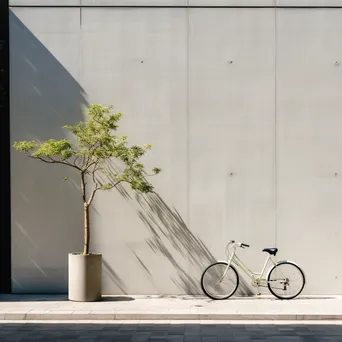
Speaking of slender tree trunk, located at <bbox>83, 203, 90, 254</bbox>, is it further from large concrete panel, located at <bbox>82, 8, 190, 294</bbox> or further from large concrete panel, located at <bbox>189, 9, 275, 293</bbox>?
large concrete panel, located at <bbox>189, 9, 275, 293</bbox>

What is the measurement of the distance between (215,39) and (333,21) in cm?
272

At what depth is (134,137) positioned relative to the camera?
1180 centimetres

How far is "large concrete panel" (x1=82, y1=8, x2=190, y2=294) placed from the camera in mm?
11734

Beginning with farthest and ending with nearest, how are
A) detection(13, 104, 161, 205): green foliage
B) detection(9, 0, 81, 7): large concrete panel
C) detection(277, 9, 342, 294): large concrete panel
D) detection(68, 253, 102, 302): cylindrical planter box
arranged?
detection(9, 0, 81, 7): large concrete panel
detection(277, 9, 342, 294): large concrete panel
detection(68, 253, 102, 302): cylindrical planter box
detection(13, 104, 161, 205): green foliage

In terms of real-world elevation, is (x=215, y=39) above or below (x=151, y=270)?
above

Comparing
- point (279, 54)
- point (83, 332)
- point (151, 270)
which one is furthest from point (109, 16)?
point (83, 332)

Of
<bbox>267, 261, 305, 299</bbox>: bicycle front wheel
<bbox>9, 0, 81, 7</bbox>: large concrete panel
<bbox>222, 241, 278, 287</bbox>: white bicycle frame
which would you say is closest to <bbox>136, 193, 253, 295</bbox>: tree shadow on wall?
<bbox>222, 241, 278, 287</bbox>: white bicycle frame

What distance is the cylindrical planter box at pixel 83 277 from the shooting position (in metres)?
10.7

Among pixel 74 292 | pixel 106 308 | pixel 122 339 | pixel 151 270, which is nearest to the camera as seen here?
pixel 122 339

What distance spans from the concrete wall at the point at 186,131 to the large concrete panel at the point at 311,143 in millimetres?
23

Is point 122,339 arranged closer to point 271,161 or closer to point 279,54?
point 271,161

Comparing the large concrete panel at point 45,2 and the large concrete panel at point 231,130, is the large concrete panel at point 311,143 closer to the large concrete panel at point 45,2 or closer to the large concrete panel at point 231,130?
the large concrete panel at point 231,130

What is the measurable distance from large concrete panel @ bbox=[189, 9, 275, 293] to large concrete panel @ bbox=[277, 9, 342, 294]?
11.7 inches

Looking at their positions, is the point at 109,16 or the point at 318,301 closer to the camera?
the point at 318,301
